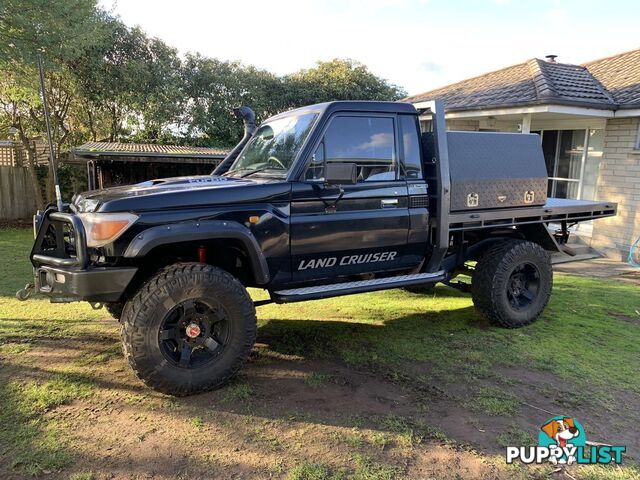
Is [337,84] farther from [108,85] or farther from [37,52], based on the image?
[37,52]

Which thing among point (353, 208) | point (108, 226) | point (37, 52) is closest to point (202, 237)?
point (108, 226)

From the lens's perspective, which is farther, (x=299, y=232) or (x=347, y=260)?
(x=347, y=260)

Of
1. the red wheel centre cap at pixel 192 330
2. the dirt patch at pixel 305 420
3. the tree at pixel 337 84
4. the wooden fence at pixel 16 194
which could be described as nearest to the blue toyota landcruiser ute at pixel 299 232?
the red wheel centre cap at pixel 192 330

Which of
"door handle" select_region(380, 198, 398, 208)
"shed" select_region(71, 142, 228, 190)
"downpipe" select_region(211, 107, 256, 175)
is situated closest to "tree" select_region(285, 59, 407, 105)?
"shed" select_region(71, 142, 228, 190)

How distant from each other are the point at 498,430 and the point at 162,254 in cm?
272

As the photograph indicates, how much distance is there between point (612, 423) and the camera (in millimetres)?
3301

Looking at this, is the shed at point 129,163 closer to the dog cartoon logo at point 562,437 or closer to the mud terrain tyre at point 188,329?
the mud terrain tyre at point 188,329

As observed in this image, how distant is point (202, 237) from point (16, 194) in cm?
1312

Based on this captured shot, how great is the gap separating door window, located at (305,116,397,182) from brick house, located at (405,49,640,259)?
6104mm

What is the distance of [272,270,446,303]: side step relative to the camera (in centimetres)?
397

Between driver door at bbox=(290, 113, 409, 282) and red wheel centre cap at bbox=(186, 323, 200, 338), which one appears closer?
red wheel centre cap at bbox=(186, 323, 200, 338)

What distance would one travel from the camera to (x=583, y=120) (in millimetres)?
10359

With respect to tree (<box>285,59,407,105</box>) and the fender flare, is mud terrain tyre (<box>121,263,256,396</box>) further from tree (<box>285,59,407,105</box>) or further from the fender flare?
tree (<box>285,59,407,105</box>)

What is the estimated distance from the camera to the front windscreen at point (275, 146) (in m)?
4.20
